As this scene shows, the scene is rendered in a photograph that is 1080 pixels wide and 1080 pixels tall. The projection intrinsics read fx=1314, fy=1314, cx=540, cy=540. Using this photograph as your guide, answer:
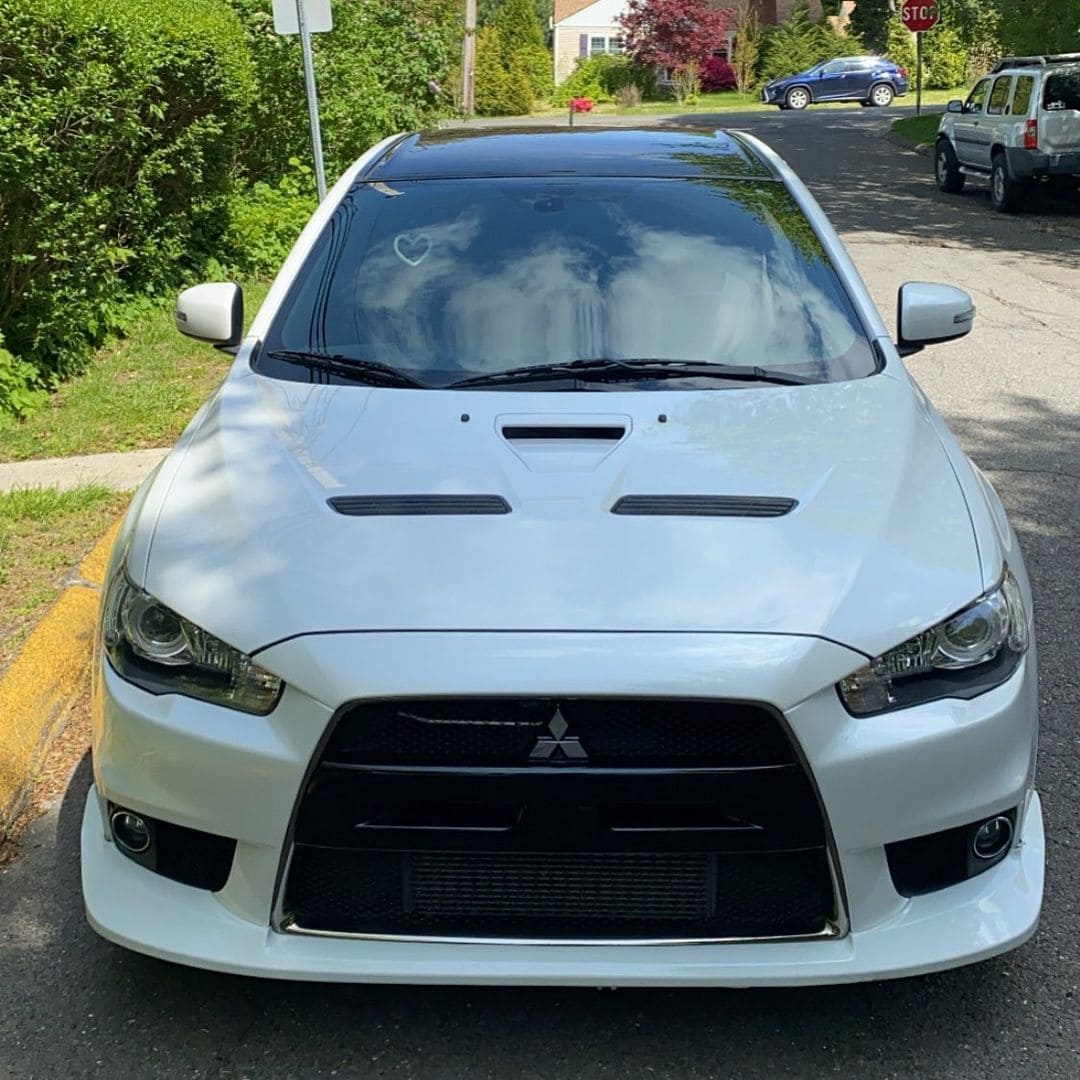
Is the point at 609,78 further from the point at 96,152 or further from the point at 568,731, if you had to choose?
the point at 568,731

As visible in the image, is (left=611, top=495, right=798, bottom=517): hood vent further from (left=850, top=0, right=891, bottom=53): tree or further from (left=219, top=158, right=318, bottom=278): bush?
(left=850, top=0, right=891, bottom=53): tree

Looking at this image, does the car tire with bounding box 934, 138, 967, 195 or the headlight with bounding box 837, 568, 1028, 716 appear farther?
the car tire with bounding box 934, 138, 967, 195

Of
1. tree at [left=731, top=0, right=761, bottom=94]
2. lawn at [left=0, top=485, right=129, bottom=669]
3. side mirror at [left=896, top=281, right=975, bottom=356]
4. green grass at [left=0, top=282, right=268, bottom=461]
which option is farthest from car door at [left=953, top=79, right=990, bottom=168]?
tree at [left=731, top=0, right=761, bottom=94]

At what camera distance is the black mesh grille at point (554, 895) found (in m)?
2.45

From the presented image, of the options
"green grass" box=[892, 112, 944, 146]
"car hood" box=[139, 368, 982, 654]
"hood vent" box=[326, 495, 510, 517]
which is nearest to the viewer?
"car hood" box=[139, 368, 982, 654]

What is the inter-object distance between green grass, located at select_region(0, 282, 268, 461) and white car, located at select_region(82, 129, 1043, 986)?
3.94m

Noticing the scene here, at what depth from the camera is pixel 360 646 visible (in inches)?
93.5

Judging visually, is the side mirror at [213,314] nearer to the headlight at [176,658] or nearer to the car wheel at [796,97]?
the headlight at [176,658]

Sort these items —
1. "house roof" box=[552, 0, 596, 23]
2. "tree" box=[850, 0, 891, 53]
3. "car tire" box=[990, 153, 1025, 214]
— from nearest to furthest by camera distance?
"car tire" box=[990, 153, 1025, 214]
"tree" box=[850, 0, 891, 53]
"house roof" box=[552, 0, 596, 23]

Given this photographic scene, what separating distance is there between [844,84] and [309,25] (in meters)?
39.1

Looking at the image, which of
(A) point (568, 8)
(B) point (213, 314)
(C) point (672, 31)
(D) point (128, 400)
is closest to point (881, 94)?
(C) point (672, 31)

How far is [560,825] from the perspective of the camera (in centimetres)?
239

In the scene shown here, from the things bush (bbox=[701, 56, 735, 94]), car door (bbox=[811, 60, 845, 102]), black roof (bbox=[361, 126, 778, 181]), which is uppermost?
black roof (bbox=[361, 126, 778, 181])

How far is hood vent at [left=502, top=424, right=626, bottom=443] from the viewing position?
305 cm
